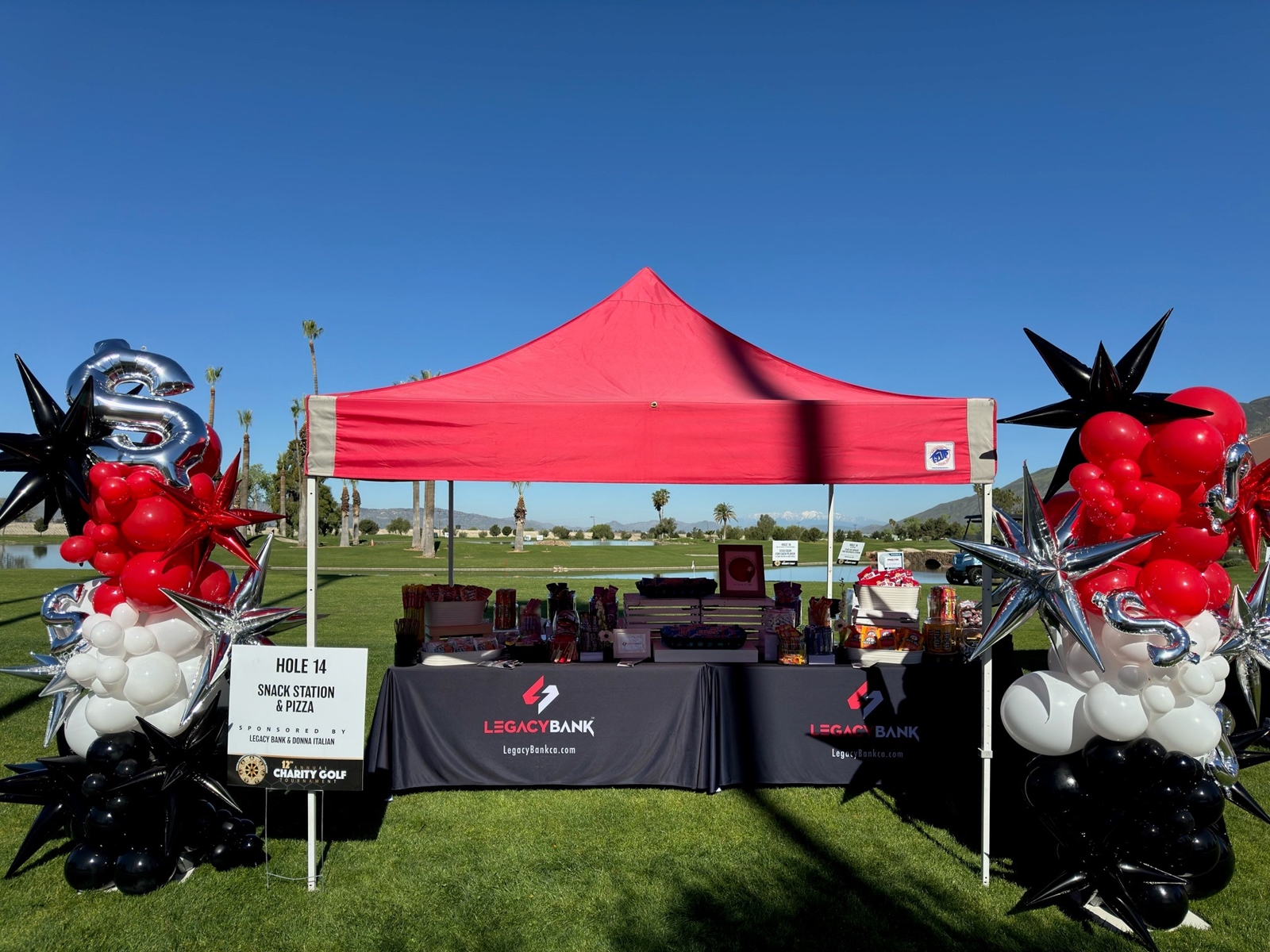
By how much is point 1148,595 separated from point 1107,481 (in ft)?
1.88

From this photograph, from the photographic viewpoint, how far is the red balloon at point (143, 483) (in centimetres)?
407

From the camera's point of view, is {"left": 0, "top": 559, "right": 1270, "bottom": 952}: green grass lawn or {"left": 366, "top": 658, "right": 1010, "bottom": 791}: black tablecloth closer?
{"left": 0, "top": 559, "right": 1270, "bottom": 952}: green grass lawn

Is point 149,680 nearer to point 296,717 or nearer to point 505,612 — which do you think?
point 296,717

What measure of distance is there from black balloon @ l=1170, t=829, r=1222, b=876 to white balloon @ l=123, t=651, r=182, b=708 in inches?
192

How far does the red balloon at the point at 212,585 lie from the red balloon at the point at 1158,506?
15.3 feet

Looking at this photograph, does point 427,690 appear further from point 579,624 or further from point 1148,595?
point 1148,595

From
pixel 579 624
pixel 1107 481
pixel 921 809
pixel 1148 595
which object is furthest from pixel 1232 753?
pixel 579 624

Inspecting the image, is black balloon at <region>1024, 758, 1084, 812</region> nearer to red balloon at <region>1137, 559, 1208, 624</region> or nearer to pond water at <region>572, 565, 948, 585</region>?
red balloon at <region>1137, 559, 1208, 624</region>

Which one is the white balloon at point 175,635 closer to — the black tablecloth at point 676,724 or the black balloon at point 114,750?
the black balloon at point 114,750

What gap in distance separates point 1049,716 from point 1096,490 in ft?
3.65


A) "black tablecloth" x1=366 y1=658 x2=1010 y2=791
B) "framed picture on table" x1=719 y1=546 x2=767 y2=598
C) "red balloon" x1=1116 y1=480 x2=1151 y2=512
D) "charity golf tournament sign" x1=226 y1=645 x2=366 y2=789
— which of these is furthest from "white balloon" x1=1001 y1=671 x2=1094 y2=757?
"charity golf tournament sign" x1=226 y1=645 x2=366 y2=789

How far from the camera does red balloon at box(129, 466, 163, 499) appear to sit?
4.07 meters

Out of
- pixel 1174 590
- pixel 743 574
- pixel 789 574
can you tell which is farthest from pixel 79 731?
pixel 789 574

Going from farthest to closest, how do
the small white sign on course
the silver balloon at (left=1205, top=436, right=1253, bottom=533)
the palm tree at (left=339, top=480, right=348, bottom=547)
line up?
the palm tree at (left=339, top=480, right=348, bottom=547) → the small white sign on course → the silver balloon at (left=1205, top=436, right=1253, bottom=533)
